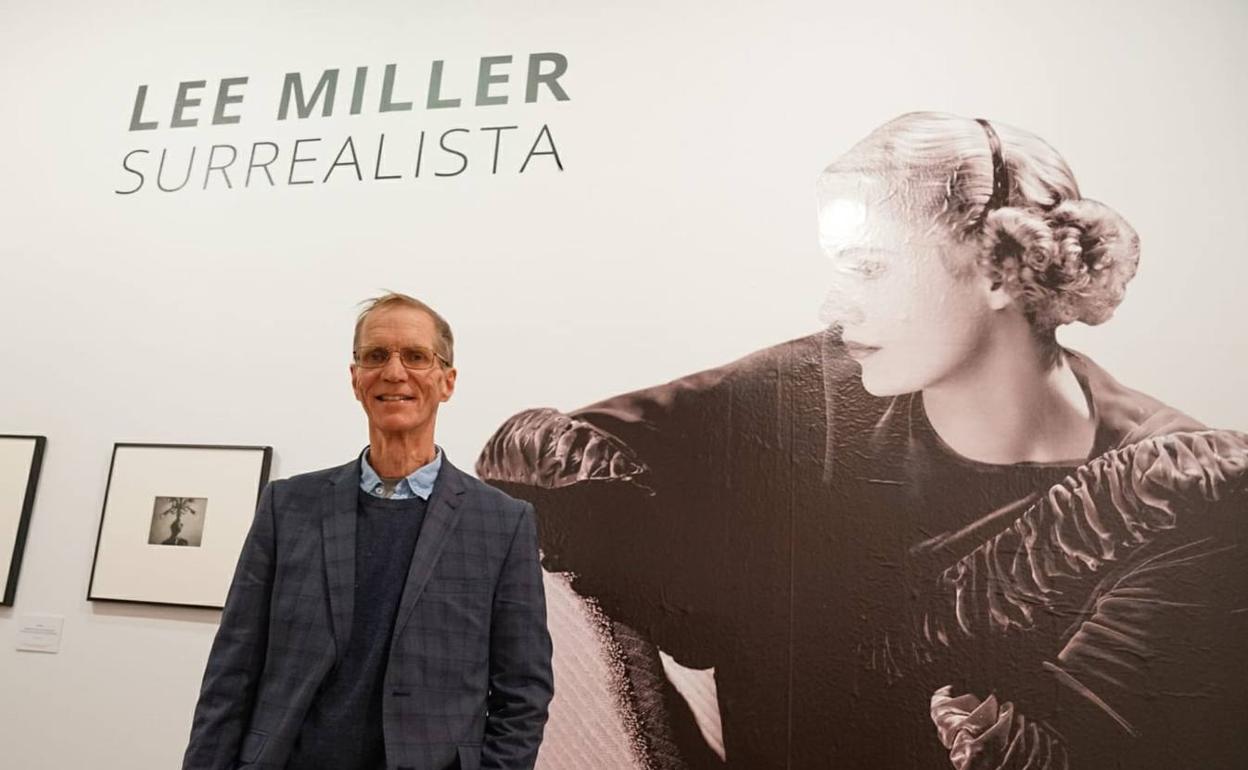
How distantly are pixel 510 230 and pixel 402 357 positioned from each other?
3.06 ft

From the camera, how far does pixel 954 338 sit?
2.06 meters

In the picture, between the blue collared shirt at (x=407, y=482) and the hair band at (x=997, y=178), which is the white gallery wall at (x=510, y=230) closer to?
the hair band at (x=997, y=178)

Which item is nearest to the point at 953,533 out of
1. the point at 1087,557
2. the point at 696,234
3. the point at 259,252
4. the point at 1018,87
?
the point at 1087,557

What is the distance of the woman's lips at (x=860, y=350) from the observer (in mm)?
2084

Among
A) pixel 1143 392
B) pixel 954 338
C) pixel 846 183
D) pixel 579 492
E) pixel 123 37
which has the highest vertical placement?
pixel 123 37

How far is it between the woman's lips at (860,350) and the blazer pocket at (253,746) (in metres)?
1.45

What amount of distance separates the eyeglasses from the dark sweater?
25 centimetres

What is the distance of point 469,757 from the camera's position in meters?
1.29

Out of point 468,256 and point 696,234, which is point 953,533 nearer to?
point 696,234

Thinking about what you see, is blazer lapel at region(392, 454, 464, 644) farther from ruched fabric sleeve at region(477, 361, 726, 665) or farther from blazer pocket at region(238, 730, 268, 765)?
ruched fabric sleeve at region(477, 361, 726, 665)

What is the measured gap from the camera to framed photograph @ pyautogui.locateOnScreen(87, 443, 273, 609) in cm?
224

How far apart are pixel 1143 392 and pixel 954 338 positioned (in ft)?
1.38

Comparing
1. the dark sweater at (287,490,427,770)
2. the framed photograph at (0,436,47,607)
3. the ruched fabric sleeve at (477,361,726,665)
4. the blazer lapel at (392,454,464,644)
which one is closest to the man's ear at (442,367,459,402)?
the blazer lapel at (392,454,464,644)

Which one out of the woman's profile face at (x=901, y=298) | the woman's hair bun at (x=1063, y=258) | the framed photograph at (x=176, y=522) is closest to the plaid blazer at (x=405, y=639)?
the framed photograph at (x=176, y=522)
